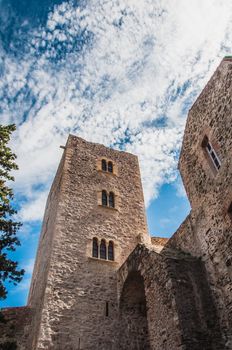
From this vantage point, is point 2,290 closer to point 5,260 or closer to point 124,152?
point 5,260

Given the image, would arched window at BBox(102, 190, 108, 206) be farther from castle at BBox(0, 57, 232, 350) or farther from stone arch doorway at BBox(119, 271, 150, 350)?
stone arch doorway at BBox(119, 271, 150, 350)

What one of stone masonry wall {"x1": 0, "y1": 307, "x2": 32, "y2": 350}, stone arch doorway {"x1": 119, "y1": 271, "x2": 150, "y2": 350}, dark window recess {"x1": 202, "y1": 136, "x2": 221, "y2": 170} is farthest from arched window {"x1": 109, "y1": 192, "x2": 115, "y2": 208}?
dark window recess {"x1": 202, "y1": 136, "x2": 221, "y2": 170}

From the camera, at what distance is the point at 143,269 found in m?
10.4

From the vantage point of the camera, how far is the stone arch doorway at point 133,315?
10946 mm

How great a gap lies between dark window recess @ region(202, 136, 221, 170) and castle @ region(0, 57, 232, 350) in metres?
0.04

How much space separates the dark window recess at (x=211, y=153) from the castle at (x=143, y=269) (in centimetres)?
4

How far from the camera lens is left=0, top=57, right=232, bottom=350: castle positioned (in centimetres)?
807

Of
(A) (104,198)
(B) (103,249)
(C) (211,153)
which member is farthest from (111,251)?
(C) (211,153)

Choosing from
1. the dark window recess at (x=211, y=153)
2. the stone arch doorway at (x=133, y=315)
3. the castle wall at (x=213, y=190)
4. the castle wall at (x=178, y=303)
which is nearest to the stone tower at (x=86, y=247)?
the stone arch doorway at (x=133, y=315)

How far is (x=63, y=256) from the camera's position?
12617 mm

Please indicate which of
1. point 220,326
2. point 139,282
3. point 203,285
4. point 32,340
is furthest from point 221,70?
point 32,340

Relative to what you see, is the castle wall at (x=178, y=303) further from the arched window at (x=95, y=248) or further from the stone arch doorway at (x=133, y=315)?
the arched window at (x=95, y=248)

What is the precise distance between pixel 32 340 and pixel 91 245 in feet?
15.2

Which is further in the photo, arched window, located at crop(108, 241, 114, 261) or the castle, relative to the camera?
arched window, located at crop(108, 241, 114, 261)
